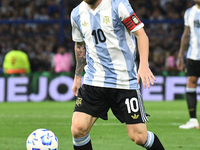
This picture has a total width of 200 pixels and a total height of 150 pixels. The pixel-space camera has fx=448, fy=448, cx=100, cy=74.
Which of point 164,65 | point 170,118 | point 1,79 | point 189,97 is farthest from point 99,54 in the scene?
point 164,65

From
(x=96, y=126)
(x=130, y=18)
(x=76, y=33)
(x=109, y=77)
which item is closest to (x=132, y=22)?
(x=130, y=18)

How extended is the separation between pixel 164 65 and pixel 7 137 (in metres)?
9.37

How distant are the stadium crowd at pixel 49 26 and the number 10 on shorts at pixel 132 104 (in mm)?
12173

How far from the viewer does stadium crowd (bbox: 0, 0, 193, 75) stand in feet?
55.0

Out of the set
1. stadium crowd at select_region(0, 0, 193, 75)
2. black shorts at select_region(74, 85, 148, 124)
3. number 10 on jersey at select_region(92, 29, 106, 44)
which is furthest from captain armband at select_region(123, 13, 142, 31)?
stadium crowd at select_region(0, 0, 193, 75)

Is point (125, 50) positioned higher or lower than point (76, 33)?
lower

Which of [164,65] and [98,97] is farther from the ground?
[98,97]

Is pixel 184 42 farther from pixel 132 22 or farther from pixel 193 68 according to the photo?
pixel 132 22

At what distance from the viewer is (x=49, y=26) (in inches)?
712

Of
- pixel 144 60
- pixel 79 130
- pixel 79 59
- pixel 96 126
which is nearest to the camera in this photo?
pixel 144 60

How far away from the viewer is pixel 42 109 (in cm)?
1062

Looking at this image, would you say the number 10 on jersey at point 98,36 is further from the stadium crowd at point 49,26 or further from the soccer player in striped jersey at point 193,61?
the stadium crowd at point 49,26

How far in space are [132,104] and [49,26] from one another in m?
14.3

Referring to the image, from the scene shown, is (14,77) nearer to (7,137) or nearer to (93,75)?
(7,137)
